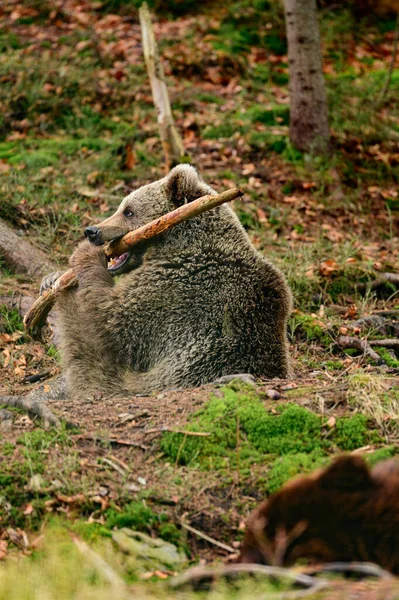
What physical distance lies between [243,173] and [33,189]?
282 cm

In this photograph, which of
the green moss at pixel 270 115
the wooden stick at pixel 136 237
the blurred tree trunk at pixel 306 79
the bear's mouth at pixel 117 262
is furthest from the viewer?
the green moss at pixel 270 115

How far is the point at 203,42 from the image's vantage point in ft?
44.1

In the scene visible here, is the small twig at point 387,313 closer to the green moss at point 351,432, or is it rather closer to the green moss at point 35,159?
the green moss at point 351,432

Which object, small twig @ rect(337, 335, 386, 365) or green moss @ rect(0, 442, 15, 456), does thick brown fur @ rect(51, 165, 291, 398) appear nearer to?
small twig @ rect(337, 335, 386, 365)

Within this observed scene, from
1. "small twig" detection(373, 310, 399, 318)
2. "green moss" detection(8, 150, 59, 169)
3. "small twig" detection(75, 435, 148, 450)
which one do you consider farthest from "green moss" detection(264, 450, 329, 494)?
"green moss" detection(8, 150, 59, 169)

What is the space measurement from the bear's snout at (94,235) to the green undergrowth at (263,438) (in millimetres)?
1739

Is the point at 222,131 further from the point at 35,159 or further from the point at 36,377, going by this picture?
the point at 36,377

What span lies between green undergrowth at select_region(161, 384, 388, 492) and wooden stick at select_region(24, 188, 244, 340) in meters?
1.49

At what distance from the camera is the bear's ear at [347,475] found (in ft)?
10.5

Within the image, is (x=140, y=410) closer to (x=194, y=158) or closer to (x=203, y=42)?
(x=194, y=158)

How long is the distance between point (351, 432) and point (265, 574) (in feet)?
6.05

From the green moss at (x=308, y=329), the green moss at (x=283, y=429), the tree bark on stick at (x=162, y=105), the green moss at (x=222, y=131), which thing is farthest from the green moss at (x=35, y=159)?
the green moss at (x=283, y=429)

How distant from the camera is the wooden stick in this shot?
5.62 m

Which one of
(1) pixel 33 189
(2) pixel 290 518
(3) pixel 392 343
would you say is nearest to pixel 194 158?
(1) pixel 33 189
